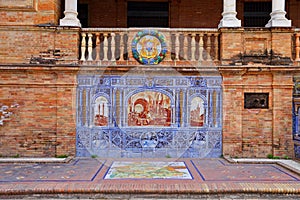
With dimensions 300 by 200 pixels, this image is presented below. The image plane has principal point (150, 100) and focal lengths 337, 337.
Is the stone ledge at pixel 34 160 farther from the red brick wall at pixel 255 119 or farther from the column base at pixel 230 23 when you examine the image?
the column base at pixel 230 23

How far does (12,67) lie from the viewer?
9.09 meters

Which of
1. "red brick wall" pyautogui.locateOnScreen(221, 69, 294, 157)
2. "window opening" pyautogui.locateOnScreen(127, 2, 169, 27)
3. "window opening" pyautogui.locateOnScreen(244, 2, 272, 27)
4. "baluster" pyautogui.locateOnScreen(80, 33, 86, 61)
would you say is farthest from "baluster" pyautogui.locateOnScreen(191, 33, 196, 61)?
"window opening" pyautogui.locateOnScreen(244, 2, 272, 27)

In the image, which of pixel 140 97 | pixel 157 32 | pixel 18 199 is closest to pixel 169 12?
pixel 157 32

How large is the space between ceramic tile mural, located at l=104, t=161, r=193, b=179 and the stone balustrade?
283 cm

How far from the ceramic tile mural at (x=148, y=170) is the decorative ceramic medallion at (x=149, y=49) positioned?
283 centimetres

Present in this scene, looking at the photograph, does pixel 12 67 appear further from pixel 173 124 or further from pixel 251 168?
pixel 251 168

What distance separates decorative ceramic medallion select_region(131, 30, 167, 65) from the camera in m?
9.44

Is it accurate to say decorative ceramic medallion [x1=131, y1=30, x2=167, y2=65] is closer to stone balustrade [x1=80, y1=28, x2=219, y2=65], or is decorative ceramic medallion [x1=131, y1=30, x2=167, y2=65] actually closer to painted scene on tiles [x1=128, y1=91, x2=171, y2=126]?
stone balustrade [x1=80, y1=28, x2=219, y2=65]

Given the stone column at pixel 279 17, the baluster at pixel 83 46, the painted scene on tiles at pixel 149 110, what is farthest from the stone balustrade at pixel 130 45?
the stone column at pixel 279 17

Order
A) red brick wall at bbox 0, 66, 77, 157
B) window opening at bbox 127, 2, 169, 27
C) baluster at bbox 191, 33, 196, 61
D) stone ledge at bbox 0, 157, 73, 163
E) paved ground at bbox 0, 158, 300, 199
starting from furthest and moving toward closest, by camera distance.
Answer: window opening at bbox 127, 2, 169, 27
baluster at bbox 191, 33, 196, 61
red brick wall at bbox 0, 66, 77, 157
stone ledge at bbox 0, 157, 73, 163
paved ground at bbox 0, 158, 300, 199

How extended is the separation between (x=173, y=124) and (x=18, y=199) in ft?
15.2

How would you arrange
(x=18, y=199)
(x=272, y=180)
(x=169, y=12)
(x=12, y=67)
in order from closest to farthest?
1. (x=18, y=199)
2. (x=272, y=180)
3. (x=12, y=67)
4. (x=169, y=12)

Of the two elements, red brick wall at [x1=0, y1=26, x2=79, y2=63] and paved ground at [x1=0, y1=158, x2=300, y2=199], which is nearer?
paved ground at [x1=0, y1=158, x2=300, y2=199]

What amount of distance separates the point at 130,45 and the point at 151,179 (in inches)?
159
